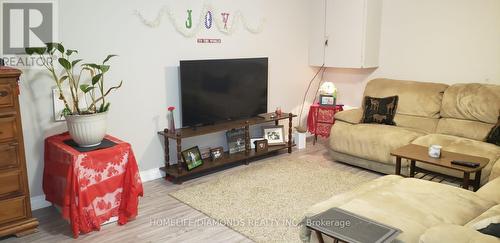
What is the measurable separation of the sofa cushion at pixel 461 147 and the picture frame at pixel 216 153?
1.96 m

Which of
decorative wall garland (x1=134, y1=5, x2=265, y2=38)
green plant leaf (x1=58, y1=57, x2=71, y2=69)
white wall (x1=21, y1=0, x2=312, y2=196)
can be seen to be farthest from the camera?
decorative wall garland (x1=134, y1=5, x2=265, y2=38)

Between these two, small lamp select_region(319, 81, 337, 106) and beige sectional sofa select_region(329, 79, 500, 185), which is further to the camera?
small lamp select_region(319, 81, 337, 106)

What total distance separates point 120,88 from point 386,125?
280 centimetres

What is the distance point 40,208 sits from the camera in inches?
129

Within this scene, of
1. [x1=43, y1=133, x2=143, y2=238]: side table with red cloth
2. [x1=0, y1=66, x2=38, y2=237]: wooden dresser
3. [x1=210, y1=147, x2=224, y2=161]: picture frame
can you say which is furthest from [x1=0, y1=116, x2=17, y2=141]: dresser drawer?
[x1=210, y1=147, x2=224, y2=161]: picture frame

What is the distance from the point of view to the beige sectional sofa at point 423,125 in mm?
3801

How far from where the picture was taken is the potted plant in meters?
2.89

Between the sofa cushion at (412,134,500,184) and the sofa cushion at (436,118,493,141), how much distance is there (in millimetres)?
125

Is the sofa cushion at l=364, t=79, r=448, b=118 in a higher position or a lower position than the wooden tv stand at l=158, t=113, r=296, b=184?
higher

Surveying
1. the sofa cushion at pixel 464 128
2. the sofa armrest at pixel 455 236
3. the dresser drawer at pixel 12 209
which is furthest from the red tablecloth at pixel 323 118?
the dresser drawer at pixel 12 209

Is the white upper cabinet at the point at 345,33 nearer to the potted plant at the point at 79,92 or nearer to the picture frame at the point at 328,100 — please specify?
the picture frame at the point at 328,100

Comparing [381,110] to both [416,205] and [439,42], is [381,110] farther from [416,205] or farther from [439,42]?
[416,205]

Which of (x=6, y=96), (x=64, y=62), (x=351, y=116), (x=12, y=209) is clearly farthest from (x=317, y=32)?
(x=12, y=209)

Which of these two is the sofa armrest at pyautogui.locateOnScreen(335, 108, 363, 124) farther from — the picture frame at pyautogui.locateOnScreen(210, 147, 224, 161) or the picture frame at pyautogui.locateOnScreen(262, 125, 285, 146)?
the picture frame at pyautogui.locateOnScreen(210, 147, 224, 161)
